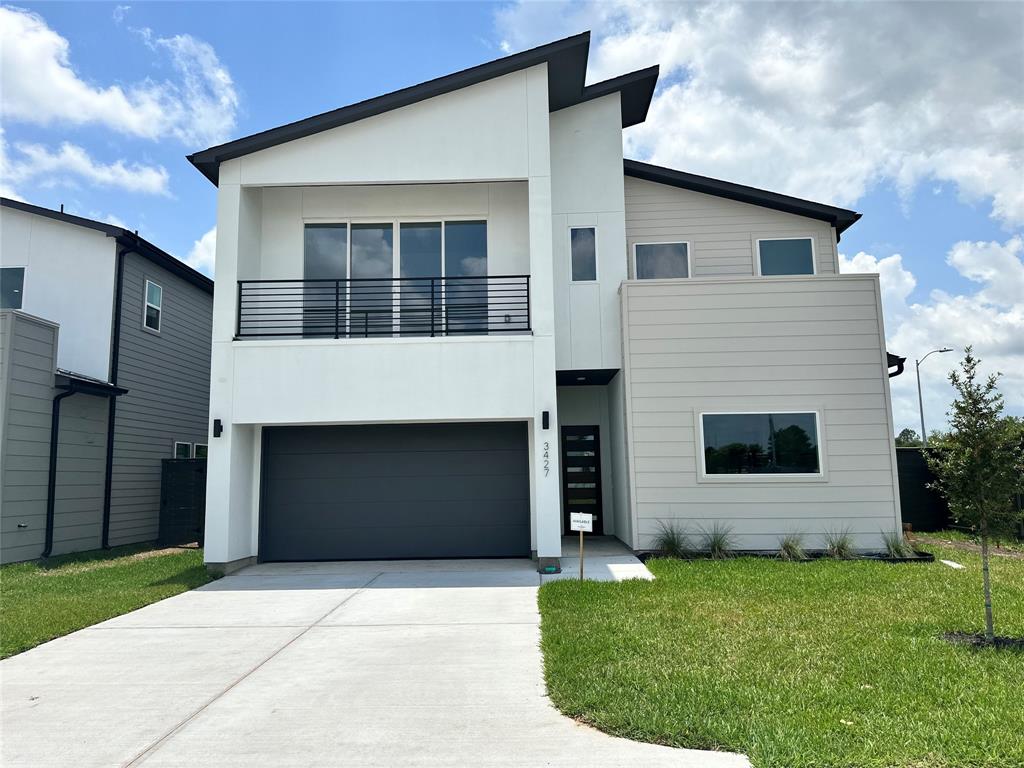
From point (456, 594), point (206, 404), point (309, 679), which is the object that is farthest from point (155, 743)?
point (206, 404)

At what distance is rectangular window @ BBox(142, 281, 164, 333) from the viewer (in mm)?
14812

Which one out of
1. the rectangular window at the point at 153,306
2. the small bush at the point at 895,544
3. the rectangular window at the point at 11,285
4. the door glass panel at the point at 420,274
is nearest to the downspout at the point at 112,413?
the rectangular window at the point at 153,306

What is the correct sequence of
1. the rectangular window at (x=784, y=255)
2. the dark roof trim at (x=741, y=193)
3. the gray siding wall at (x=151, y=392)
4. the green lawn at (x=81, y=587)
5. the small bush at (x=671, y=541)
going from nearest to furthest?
the green lawn at (x=81, y=587) < the small bush at (x=671, y=541) < the dark roof trim at (x=741, y=193) < the rectangular window at (x=784, y=255) < the gray siding wall at (x=151, y=392)

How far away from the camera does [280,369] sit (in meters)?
10.6

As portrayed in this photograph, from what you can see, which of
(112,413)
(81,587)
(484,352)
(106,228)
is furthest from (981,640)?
(106,228)

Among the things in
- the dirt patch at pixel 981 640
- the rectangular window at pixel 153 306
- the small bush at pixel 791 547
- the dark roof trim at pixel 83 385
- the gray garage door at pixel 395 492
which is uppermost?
the rectangular window at pixel 153 306

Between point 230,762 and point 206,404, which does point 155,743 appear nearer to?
point 230,762

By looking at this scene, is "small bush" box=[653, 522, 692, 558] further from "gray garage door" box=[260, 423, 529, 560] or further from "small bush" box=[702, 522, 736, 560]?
"gray garage door" box=[260, 423, 529, 560]

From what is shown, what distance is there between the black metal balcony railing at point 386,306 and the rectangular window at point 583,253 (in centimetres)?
122

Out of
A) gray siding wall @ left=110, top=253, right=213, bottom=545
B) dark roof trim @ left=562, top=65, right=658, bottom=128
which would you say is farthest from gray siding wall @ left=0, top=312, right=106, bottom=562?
dark roof trim @ left=562, top=65, right=658, bottom=128

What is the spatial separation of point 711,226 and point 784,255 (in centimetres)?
161

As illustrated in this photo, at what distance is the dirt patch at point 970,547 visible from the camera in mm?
11273

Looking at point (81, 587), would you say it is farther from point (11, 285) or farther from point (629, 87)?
point (629, 87)

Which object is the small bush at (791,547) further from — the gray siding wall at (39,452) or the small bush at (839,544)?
the gray siding wall at (39,452)
